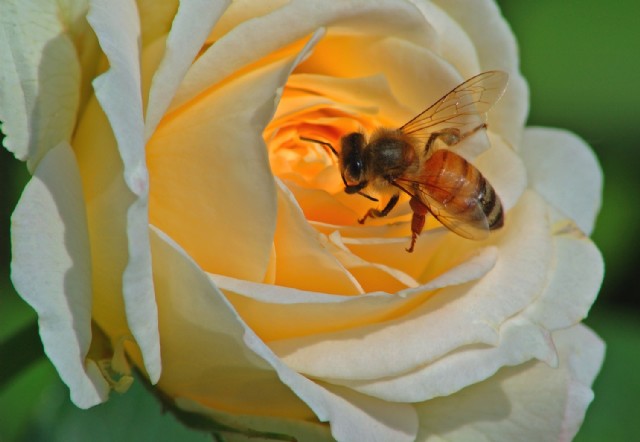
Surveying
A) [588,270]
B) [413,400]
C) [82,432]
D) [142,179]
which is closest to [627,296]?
[588,270]

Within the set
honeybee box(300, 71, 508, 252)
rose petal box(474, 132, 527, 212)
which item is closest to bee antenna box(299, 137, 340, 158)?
honeybee box(300, 71, 508, 252)

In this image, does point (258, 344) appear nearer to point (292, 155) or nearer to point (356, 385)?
point (356, 385)

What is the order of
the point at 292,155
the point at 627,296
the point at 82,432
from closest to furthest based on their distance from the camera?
the point at 292,155
the point at 82,432
the point at 627,296

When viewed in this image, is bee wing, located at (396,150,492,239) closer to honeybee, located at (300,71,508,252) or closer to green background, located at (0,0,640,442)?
honeybee, located at (300,71,508,252)

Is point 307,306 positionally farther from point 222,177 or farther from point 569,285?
point 569,285

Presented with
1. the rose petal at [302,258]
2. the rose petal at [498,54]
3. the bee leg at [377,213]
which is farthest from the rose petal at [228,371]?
the rose petal at [498,54]

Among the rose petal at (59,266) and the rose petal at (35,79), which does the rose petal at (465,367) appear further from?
the rose petal at (35,79)
